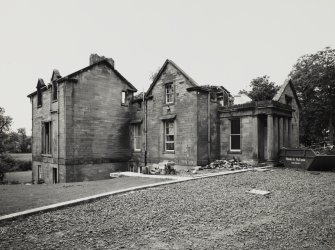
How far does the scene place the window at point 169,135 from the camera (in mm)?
18688

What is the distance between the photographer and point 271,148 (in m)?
16.0

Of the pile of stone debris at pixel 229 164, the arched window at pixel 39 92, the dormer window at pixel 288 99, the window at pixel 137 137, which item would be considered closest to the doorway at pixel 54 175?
the window at pixel 137 137

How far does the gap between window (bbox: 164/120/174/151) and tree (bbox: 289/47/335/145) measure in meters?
24.6

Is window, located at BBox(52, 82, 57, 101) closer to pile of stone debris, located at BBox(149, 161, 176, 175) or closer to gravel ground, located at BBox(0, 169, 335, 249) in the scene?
pile of stone debris, located at BBox(149, 161, 176, 175)

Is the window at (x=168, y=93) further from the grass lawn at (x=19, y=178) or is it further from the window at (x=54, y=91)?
the grass lawn at (x=19, y=178)

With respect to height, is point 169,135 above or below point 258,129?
below

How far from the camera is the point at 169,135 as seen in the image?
1889cm

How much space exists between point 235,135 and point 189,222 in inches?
495

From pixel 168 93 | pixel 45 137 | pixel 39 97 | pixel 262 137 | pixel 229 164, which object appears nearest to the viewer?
pixel 229 164

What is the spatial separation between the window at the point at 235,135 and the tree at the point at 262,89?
15589mm

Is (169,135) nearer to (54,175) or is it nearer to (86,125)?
(86,125)

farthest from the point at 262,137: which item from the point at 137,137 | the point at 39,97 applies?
the point at 39,97

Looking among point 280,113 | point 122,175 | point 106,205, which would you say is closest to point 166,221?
point 106,205

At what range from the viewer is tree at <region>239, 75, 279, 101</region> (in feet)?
104
